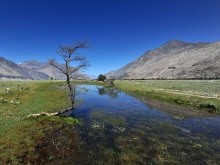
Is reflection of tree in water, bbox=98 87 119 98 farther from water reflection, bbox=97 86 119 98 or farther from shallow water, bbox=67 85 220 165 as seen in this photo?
shallow water, bbox=67 85 220 165

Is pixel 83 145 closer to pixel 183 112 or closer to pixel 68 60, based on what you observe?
pixel 68 60

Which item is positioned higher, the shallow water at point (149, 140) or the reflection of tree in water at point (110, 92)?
the reflection of tree in water at point (110, 92)

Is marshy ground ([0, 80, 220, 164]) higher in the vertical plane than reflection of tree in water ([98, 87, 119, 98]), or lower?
lower

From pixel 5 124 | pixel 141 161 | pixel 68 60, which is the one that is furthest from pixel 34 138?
pixel 68 60

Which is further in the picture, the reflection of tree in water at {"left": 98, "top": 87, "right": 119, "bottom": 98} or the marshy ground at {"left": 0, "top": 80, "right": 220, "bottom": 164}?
the reflection of tree in water at {"left": 98, "top": 87, "right": 119, "bottom": 98}

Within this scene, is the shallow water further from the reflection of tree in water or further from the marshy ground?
the reflection of tree in water

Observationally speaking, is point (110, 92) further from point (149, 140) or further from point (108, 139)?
point (149, 140)

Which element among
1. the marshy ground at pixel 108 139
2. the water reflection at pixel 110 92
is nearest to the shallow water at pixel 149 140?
the marshy ground at pixel 108 139

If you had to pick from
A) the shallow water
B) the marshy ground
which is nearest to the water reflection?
the shallow water

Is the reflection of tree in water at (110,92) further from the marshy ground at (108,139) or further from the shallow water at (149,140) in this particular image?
the marshy ground at (108,139)

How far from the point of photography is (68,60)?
116 ft

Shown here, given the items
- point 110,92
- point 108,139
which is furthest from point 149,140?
point 110,92

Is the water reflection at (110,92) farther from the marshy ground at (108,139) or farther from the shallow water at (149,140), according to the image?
the marshy ground at (108,139)

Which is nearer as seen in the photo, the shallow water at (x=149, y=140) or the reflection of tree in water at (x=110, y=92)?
the shallow water at (x=149, y=140)
